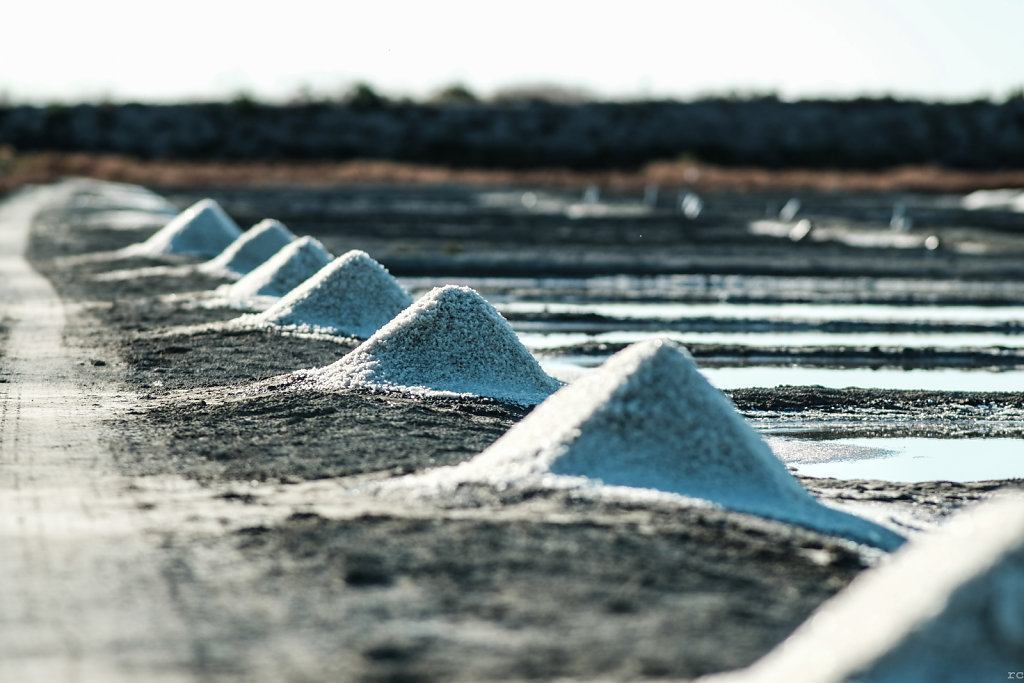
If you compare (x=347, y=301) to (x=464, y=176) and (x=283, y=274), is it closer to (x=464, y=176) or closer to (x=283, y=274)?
(x=283, y=274)

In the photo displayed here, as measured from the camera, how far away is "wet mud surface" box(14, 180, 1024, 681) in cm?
474

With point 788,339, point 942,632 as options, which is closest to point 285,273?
point 788,339

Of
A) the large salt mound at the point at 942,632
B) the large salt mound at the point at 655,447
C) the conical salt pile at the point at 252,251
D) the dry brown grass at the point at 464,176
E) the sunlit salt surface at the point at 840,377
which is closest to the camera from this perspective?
the large salt mound at the point at 942,632

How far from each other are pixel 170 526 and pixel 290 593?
3.60ft

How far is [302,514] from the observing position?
20.9ft

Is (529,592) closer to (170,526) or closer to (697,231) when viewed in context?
(170,526)

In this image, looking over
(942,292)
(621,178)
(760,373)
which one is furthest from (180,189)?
(760,373)

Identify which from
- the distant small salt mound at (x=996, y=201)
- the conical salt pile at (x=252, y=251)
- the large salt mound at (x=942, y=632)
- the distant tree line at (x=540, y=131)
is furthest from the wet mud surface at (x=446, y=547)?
the distant tree line at (x=540, y=131)

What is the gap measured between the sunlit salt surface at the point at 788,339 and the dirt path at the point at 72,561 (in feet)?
17.6

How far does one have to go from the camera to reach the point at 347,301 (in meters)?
13.1

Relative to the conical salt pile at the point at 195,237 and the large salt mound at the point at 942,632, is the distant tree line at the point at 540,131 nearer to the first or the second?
the conical salt pile at the point at 195,237

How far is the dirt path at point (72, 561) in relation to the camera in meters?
4.57

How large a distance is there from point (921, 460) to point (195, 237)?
16.0 meters

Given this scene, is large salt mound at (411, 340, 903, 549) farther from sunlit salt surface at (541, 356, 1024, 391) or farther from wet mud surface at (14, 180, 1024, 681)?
sunlit salt surface at (541, 356, 1024, 391)
